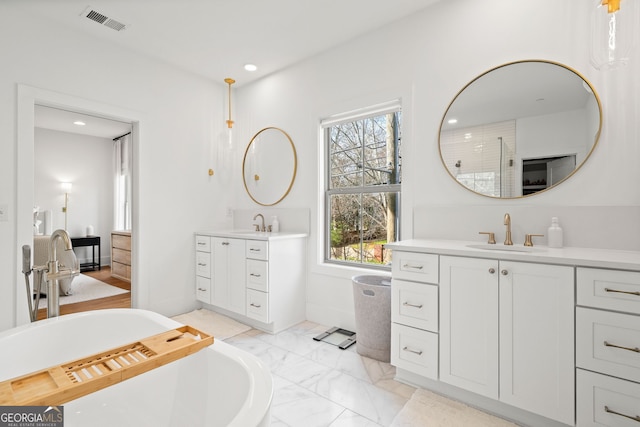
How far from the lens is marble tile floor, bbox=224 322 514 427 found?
1.58 m

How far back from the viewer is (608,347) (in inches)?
50.8

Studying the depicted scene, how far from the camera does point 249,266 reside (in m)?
2.77

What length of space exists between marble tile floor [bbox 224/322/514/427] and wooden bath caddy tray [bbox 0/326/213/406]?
712mm

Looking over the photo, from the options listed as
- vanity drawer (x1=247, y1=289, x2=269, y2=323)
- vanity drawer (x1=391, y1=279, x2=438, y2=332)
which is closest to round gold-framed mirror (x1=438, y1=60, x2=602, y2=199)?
vanity drawer (x1=391, y1=279, x2=438, y2=332)

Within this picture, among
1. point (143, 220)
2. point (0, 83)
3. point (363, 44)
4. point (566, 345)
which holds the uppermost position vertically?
point (363, 44)

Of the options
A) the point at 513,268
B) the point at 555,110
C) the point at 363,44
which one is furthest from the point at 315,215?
the point at 555,110

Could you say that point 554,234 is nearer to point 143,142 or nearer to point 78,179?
point 143,142

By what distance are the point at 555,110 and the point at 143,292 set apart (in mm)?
3649

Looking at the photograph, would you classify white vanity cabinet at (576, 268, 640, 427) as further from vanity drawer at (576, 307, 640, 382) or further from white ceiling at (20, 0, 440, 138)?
white ceiling at (20, 0, 440, 138)

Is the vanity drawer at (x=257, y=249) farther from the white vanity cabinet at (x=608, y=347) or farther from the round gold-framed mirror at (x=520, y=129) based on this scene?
the white vanity cabinet at (x=608, y=347)

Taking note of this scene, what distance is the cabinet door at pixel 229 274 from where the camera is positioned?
2.85 meters

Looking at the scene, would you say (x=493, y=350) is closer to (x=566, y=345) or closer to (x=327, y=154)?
(x=566, y=345)

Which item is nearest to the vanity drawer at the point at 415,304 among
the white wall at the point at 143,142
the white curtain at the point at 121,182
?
the white wall at the point at 143,142

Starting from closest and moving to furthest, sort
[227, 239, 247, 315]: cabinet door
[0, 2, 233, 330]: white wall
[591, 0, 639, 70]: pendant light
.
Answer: [591, 0, 639, 70]: pendant light, [0, 2, 233, 330]: white wall, [227, 239, 247, 315]: cabinet door
